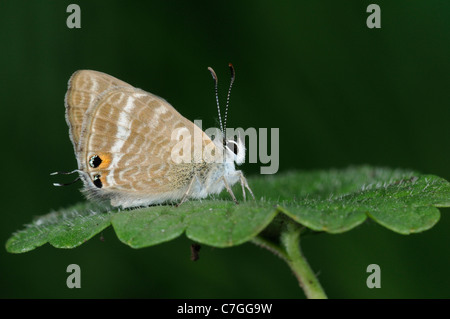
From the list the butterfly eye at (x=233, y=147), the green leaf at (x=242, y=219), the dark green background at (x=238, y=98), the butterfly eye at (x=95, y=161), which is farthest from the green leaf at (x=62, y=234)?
the dark green background at (x=238, y=98)

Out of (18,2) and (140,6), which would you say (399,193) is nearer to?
(140,6)

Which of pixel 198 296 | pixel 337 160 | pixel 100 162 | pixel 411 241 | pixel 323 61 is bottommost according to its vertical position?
pixel 198 296

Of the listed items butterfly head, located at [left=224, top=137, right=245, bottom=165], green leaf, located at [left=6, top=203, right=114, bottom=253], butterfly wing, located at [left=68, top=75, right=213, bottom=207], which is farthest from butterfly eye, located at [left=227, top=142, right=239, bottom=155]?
green leaf, located at [left=6, top=203, right=114, bottom=253]

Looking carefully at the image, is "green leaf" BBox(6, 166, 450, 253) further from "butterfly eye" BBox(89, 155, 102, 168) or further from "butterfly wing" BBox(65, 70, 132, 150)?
"butterfly wing" BBox(65, 70, 132, 150)

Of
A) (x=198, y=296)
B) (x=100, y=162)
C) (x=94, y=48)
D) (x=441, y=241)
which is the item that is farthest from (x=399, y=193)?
(x=94, y=48)

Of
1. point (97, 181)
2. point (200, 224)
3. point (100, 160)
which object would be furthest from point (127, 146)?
point (200, 224)

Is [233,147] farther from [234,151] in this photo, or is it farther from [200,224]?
[200,224]

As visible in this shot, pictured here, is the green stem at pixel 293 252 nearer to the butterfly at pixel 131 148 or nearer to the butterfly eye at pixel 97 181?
the butterfly at pixel 131 148

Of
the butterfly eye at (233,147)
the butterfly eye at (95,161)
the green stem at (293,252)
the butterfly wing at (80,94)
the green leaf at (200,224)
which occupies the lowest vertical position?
the green stem at (293,252)

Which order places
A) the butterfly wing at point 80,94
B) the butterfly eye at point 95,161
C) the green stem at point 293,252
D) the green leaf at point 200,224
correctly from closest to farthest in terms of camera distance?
the green leaf at point 200,224
the green stem at point 293,252
the butterfly eye at point 95,161
the butterfly wing at point 80,94
